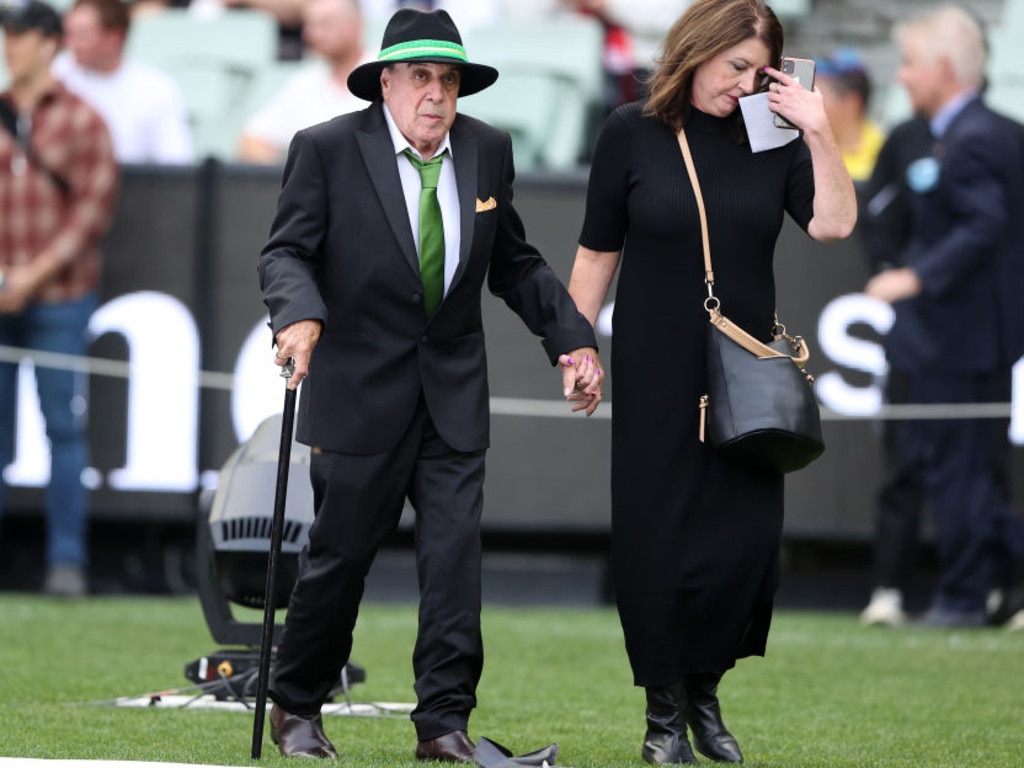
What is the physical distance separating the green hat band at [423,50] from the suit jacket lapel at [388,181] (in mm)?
218

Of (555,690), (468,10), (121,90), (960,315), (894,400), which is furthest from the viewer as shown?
(468,10)

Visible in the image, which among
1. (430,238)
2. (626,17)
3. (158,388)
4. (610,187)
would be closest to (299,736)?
(430,238)

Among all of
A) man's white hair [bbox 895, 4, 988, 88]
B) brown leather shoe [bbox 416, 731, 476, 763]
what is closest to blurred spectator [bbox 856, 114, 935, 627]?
man's white hair [bbox 895, 4, 988, 88]

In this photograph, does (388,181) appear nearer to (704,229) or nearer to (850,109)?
(704,229)

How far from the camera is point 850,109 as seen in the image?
11359 millimetres

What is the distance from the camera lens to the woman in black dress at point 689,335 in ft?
19.0

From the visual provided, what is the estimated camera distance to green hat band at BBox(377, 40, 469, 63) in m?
5.55

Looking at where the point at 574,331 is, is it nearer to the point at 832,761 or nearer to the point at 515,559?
the point at 832,761

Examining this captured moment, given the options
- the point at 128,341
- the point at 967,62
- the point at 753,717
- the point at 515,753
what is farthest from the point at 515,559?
the point at 515,753

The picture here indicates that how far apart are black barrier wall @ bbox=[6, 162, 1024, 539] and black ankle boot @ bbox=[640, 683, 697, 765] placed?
4.89m

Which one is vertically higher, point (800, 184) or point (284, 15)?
point (284, 15)

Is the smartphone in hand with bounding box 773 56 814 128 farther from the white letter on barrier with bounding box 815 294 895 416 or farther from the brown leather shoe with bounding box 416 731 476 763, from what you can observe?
the white letter on barrier with bounding box 815 294 895 416

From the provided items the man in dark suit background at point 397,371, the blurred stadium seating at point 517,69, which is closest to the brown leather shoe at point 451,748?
the man in dark suit background at point 397,371

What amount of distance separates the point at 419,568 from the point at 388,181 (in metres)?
1.03
